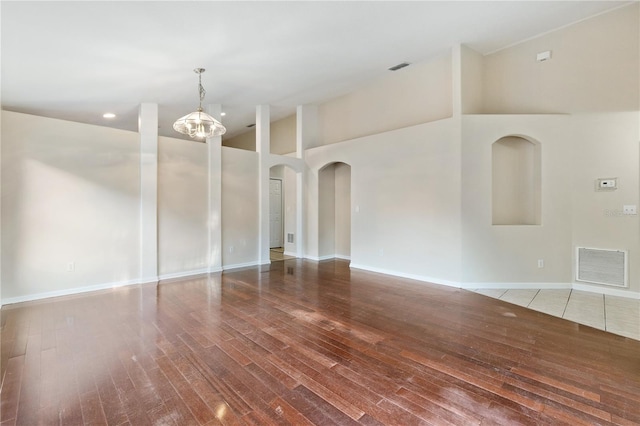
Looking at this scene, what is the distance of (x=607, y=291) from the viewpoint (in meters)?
4.28

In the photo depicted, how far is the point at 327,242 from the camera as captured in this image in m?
7.38

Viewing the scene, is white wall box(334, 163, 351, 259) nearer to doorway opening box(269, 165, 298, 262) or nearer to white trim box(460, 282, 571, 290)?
doorway opening box(269, 165, 298, 262)

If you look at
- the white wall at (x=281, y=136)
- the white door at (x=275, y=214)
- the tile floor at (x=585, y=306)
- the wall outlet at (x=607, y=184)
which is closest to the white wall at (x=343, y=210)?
the white wall at (x=281, y=136)

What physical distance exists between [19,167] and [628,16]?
28.3ft

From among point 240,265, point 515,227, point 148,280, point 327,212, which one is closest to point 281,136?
point 327,212

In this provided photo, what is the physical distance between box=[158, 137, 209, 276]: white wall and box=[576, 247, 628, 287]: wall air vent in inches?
253

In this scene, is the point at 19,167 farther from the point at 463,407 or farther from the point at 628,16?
the point at 628,16

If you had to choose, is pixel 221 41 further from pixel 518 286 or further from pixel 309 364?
pixel 518 286

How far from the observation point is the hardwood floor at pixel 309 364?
1885 mm

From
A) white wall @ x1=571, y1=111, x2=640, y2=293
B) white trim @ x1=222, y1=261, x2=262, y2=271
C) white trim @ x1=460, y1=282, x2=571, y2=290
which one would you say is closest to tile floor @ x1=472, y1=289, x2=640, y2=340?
white trim @ x1=460, y1=282, x2=571, y2=290

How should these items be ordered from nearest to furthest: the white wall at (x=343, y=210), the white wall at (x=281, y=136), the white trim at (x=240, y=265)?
the white trim at (x=240, y=265), the white wall at (x=343, y=210), the white wall at (x=281, y=136)

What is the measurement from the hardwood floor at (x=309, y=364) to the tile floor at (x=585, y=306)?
0.84ft

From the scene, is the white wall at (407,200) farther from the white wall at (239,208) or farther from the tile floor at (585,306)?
the white wall at (239,208)

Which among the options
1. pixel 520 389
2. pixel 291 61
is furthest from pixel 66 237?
pixel 520 389
